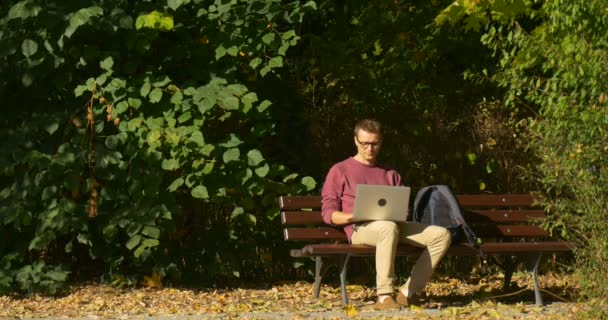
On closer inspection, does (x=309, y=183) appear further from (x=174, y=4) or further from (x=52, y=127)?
(x=52, y=127)

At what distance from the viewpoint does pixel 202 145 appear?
9.58 m

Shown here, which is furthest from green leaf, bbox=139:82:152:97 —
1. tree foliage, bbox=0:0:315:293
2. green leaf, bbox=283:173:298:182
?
green leaf, bbox=283:173:298:182

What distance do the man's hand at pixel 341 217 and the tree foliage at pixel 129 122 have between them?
95 centimetres

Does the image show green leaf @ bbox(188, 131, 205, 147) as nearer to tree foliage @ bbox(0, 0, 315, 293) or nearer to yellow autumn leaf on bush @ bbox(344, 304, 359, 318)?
tree foliage @ bbox(0, 0, 315, 293)

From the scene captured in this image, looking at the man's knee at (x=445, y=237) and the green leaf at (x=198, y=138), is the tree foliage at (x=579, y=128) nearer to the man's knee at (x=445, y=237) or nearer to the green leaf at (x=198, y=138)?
the man's knee at (x=445, y=237)

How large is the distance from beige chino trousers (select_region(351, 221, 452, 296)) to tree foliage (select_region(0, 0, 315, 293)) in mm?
1219

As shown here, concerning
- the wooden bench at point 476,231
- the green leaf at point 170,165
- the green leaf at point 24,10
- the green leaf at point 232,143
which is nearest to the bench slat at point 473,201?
the wooden bench at point 476,231

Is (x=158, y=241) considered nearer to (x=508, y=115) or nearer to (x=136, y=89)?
(x=136, y=89)

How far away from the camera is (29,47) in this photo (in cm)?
956

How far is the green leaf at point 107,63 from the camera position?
9.72 metres

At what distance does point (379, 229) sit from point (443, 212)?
681mm

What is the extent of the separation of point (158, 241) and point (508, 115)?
3.42 m

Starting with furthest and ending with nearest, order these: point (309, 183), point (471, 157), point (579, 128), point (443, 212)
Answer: point (471, 157) → point (309, 183) → point (443, 212) → point (579, 128)

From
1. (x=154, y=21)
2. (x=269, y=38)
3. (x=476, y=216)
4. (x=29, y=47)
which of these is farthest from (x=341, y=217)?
(x=29, y=47)
